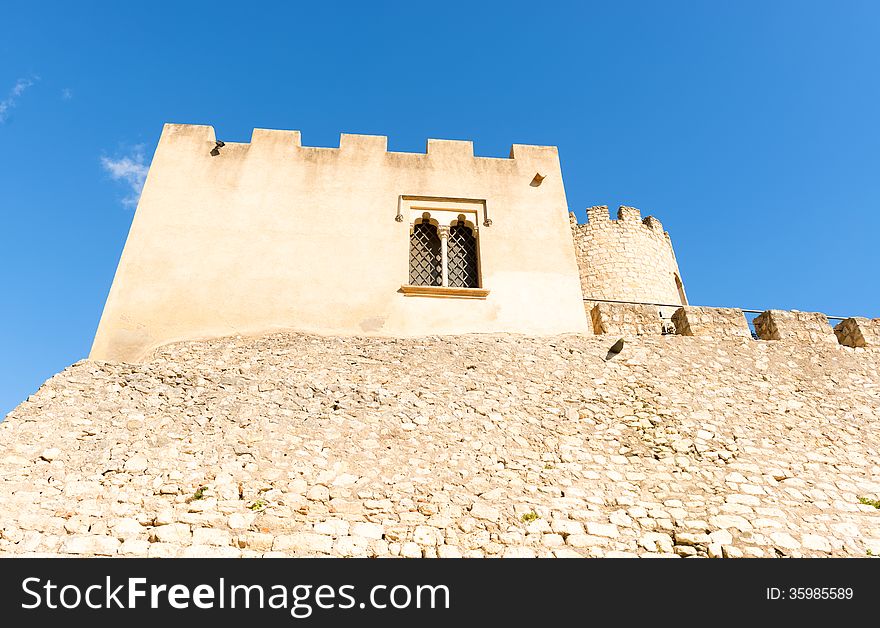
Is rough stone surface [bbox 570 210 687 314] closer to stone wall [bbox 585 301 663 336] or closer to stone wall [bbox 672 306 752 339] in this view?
stone wall [bbox 672 306 752 339]

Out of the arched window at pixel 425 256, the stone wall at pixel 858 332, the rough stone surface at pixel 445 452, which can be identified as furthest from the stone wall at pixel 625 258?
the arched window at pixel 425 256

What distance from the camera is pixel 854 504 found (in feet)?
20.2

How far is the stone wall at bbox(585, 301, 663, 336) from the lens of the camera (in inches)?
331

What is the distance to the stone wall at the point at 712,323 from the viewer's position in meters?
8.45

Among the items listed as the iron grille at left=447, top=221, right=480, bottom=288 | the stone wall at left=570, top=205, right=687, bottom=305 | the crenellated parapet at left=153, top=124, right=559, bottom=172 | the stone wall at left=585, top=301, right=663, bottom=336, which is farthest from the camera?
the stone wall at left=570, top=205, right=687, bottom=305

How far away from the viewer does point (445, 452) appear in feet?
19.9

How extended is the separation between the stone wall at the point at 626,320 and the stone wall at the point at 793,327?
1665 mm

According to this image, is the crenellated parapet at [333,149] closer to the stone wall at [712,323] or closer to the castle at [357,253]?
the castle at [357,253]

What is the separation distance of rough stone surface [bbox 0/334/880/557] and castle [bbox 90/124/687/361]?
18.7 inches

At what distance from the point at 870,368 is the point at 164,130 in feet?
37.6

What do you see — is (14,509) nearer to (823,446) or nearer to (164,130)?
(164,130)

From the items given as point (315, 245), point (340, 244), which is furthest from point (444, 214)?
point (315, 245)

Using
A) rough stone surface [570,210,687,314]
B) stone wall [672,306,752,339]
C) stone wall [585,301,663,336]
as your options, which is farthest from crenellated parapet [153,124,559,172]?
rough stone surface [570,210,687,314]
